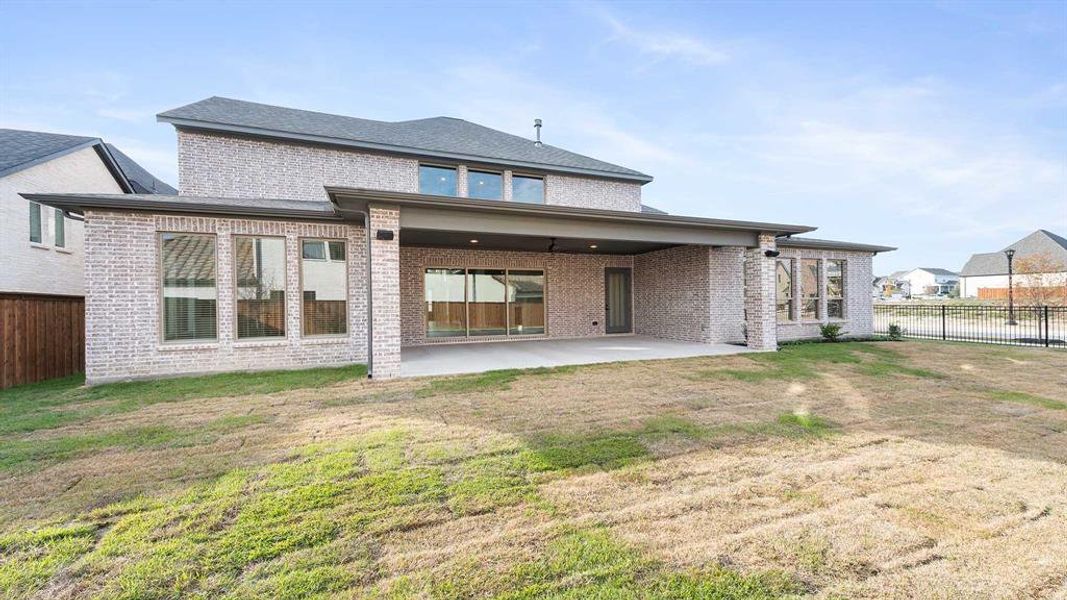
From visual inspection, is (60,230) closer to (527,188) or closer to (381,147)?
(381,147)

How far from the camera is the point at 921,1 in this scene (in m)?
9.57

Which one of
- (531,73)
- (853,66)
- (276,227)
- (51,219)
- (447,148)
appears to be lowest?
(276,227)

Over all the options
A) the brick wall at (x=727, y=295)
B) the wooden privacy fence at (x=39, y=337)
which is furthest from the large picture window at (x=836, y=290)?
the wooden privacy fence at (x=39, y=337)

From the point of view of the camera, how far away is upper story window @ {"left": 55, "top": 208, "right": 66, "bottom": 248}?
10.8 metres

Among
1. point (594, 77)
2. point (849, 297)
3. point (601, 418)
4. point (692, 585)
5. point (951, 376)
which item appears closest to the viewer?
point (692, 585)

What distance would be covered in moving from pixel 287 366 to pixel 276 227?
8.60 ft

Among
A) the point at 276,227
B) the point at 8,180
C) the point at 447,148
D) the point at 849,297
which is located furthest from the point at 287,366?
the point at 849,297

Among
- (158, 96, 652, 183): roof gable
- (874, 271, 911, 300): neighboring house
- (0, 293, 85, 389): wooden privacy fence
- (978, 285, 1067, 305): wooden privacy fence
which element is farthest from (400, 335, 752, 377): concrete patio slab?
(874, 271, 911, 300): neighboring house

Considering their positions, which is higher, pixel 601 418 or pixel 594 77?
pixel 594 77

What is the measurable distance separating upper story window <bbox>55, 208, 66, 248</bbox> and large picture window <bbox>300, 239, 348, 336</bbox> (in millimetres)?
8214

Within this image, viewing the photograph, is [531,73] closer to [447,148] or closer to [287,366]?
[447,148]

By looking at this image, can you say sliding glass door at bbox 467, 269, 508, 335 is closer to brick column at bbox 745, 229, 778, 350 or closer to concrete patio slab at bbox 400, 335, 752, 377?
concrete patio slab at bbox 400, 335, 752, 377

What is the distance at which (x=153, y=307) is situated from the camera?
7.29 m

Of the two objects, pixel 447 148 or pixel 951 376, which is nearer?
pixel 951 376
